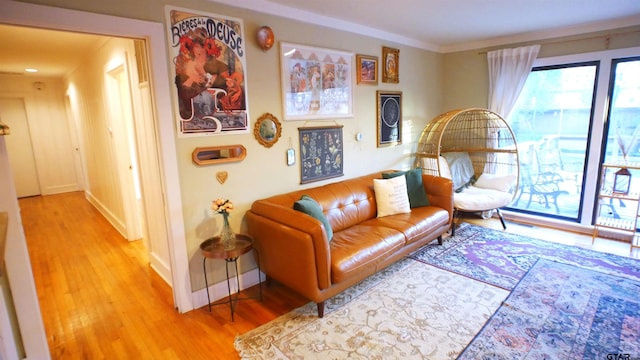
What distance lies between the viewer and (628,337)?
2062 mm

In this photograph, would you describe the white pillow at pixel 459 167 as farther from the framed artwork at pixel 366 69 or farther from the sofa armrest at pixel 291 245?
the sofa armrest at pixel 291 245

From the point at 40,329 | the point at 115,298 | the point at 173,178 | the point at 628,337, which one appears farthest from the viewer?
the point at 115,298

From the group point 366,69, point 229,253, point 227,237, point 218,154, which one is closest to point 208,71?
point 218,154

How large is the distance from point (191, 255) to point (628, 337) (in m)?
3.02

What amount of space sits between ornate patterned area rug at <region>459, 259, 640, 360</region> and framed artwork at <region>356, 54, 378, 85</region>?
8.30 feet

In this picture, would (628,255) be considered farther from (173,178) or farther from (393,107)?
(173,178)

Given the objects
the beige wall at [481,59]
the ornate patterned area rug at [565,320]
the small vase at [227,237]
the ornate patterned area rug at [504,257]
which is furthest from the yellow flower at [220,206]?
the beige wall at [481,59]

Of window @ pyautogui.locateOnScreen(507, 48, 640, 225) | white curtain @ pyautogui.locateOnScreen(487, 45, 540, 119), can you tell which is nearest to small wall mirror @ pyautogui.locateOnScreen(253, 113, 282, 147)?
white curtain @ pyautogui.locateOnScreen(487, 45, 540, 119)

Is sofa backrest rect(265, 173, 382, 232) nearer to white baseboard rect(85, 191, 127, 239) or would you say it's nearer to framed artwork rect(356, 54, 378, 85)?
framed artwork rect(356, 54, 378, 85)

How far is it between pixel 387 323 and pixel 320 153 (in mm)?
1725

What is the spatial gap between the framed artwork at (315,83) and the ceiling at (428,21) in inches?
12.1

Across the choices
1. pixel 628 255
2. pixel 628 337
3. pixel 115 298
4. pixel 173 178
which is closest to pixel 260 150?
pixel 173 178

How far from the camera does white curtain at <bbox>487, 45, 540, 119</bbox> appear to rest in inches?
160

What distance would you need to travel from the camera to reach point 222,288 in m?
2.72
